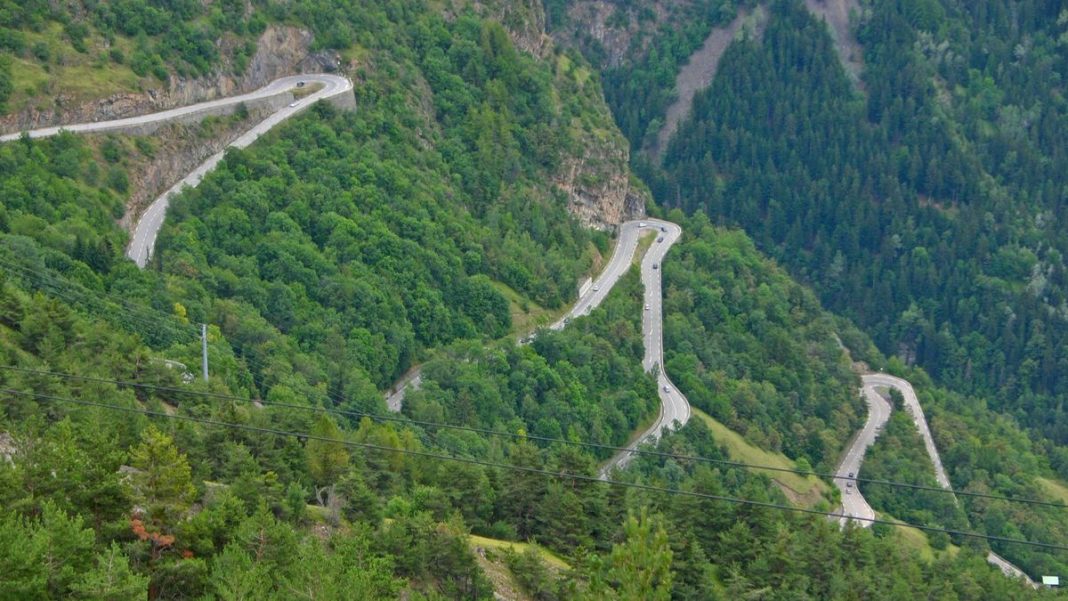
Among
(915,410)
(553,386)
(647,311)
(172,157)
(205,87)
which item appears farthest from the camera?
(915,410)

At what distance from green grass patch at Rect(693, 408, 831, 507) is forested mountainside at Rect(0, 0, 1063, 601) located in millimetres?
936

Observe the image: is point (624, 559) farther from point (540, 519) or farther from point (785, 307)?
point (785, 307)

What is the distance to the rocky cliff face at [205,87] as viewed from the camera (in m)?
123

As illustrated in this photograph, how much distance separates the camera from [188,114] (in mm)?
133750

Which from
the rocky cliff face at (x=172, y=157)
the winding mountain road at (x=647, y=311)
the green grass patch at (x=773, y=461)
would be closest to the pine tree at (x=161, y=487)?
the rocky cliff face at (x=172, y=157)

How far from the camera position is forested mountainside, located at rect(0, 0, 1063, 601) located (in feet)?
194

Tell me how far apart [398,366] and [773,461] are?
3858cm

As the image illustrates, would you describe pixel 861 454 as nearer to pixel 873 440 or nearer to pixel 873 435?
pixel 873 440

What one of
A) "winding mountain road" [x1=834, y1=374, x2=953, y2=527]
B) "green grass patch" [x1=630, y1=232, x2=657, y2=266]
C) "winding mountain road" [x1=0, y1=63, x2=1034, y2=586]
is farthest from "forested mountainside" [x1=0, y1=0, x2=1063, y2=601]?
"green grass patch" [x1=630, y1=232, x2=657, y2=266]

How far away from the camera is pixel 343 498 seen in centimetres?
6975

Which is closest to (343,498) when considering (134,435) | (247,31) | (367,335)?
(134,435)

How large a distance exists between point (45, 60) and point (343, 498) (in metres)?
67.4

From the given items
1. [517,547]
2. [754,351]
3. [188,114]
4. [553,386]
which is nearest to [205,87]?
[188,114]

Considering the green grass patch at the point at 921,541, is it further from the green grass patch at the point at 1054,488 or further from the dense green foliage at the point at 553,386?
the green grass patch at the point at 1054,488
